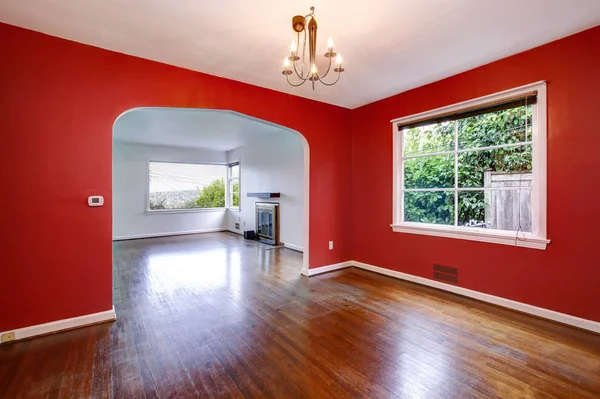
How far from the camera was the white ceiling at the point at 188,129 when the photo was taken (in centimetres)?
489

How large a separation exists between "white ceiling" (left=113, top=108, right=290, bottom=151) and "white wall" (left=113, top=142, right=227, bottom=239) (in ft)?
1.22

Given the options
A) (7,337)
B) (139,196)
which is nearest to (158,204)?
(139,196)

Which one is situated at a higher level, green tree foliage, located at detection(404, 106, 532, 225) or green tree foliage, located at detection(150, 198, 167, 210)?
green tree foliage, located at detection(404, 106, 532, 225)

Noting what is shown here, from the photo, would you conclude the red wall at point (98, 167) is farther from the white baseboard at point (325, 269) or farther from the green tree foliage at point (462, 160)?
the white baseboard at point (325, 269)

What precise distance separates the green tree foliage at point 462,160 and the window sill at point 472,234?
5.4 inches

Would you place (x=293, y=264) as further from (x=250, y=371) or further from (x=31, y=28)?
(x=31, y=28)

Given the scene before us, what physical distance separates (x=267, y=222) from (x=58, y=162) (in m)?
4.80

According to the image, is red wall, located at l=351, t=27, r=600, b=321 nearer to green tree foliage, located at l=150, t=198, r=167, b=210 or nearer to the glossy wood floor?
the glossy wood floor

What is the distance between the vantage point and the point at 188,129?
19.5 feet

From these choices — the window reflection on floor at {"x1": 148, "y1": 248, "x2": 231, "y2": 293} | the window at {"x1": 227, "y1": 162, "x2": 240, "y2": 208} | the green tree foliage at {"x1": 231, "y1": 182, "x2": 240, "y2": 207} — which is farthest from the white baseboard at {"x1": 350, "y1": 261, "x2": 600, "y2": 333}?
the window at {"x1": 227, "y1": 162, "x2": 240, "y2": 208}

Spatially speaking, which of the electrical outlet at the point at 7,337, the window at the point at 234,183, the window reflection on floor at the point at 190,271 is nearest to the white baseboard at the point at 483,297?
the window reflection on floor at the point at 190,271

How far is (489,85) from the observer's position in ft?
10.1

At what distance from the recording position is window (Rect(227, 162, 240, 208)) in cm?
865

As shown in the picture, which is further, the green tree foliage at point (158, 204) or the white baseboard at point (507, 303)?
the green tree foliage at point (158, 204)
